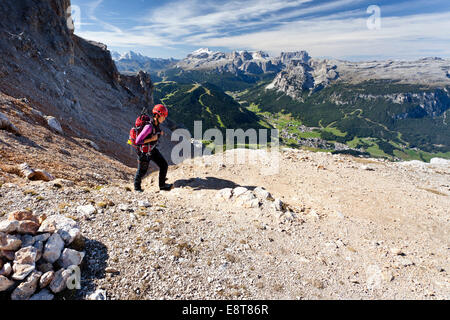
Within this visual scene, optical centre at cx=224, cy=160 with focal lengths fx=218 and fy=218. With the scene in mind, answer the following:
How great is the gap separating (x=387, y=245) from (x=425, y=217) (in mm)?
5007

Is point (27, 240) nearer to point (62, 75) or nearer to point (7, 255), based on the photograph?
point (7, 255)

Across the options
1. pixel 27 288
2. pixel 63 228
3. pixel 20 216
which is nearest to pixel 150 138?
pixel 63 228

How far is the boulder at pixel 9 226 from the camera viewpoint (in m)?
5.14

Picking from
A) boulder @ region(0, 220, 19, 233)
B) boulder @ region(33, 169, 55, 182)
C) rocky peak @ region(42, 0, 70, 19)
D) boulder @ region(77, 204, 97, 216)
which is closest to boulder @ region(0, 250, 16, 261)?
boulder @ region(0, 220, 19, 233)

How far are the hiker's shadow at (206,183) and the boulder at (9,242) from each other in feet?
27.8

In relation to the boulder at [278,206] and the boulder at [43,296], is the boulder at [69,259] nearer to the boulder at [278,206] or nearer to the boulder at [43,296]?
the boulder at [43,296]

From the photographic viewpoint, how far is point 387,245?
978 cm

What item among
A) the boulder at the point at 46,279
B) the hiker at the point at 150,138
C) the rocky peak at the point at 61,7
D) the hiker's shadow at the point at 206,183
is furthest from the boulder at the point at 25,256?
the rocky peak at the point at 61,7

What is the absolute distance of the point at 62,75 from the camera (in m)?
33.5

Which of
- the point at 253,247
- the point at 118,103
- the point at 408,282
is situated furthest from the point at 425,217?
the point at 118,103

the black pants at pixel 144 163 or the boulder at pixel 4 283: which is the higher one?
the black pants at pixel 144 163

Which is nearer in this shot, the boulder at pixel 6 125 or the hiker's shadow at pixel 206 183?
the boulder at pixel 6 125
